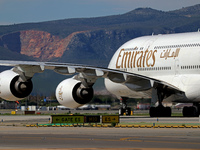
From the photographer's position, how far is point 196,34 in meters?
36.6

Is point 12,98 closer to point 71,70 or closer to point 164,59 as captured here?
point 71,70

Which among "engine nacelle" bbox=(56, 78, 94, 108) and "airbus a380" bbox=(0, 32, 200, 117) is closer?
"airbus a380" bbox=(0, 32, 200, 117)

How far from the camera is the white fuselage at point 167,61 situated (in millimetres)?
35844

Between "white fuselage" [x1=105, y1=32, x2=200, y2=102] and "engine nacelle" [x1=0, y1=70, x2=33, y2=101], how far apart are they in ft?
27.8

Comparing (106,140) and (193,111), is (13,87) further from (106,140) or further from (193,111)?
(106,140)

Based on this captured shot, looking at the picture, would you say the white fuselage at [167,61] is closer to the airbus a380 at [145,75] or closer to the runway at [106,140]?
the airbus a380 at [145,75]

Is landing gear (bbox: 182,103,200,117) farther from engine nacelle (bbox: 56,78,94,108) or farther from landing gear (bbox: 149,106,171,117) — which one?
engine nacelle (bbox: 56,78,94,108)

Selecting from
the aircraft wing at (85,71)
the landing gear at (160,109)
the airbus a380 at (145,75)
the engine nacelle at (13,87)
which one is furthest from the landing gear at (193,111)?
the engine nacelle at (13,87)

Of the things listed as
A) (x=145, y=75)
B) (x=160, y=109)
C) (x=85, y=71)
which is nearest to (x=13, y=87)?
(x=85, y=71)

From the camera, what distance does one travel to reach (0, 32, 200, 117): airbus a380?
3478 centimetres

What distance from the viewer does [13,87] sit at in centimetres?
3466

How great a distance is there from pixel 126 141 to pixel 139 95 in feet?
68.0

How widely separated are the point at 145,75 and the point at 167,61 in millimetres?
2330

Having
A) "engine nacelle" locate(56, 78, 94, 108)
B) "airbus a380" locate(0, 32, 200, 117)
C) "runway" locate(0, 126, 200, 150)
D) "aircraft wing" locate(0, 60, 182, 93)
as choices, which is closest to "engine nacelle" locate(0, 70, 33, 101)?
"airbus a380" locate(0, 32, 200, 117)
